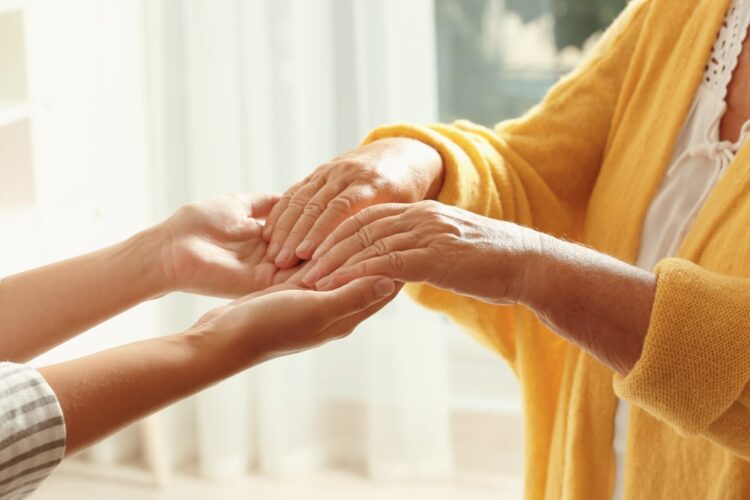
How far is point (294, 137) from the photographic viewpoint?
2549mm

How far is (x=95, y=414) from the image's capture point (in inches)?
33.7

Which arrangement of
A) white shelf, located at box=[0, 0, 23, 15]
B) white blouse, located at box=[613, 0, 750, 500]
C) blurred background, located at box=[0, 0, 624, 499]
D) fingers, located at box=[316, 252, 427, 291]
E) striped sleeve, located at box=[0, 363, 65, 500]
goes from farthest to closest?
blurred background, located at box=[0, 0, 624, 499] < white shelf, located at box=[0, 0, 23, 15] < white blouse, located at box=[613, 0, 750, 500] < fingers, located at box=[316, 252, 427, 291] < striped sleeve, located at box=[0, 363, 65, 500]

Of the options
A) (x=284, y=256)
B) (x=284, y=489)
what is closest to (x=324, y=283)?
(x=284, y=256)

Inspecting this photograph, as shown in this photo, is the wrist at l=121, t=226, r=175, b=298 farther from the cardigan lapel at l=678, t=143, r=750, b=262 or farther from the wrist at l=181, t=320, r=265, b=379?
the cardigan lapel at l=678, t=143, r=750, b=262

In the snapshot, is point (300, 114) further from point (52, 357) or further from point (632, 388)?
point (632, 388)

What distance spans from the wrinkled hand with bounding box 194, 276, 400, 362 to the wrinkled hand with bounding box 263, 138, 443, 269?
18 cm

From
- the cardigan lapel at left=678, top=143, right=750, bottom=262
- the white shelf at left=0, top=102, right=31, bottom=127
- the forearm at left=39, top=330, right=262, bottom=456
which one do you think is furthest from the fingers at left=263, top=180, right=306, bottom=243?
the white shelf at left=0, top=102, right=31, bottom=127

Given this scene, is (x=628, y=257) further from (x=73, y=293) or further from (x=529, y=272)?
(x=73, y=293)

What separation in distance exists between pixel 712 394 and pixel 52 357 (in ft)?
5.55

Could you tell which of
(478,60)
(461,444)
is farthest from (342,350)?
(478,60)

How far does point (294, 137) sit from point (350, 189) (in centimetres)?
138

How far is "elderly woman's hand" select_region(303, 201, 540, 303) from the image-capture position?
1.02 m

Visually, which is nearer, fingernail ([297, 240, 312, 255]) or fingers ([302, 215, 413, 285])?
fingers ([302, 215, 413, 285])

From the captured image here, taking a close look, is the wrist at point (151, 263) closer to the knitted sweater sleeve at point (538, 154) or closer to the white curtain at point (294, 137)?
the knitted sweater sleeve at point (538, 154)
